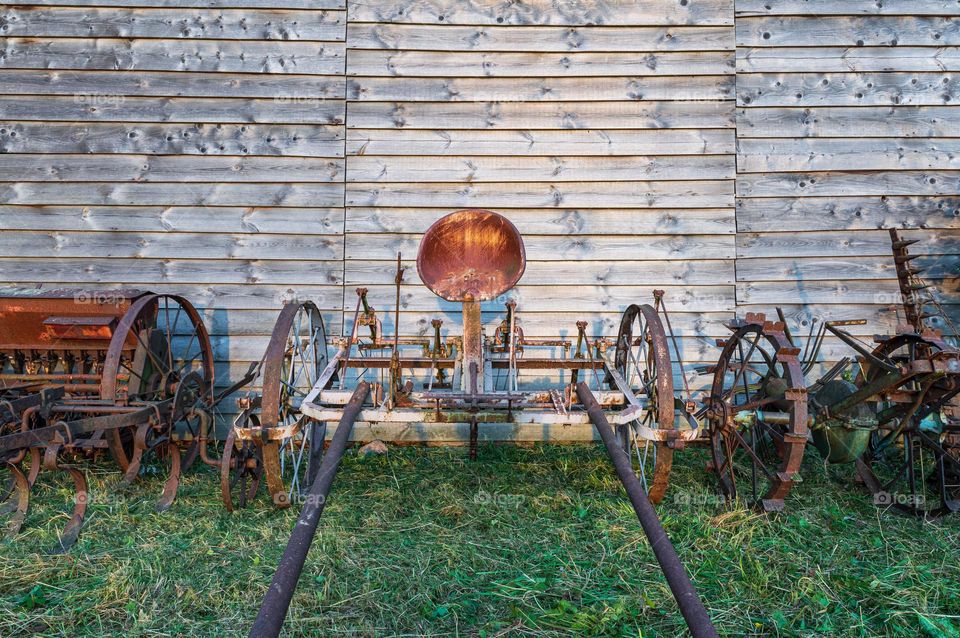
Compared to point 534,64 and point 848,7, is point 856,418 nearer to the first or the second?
point 848,7

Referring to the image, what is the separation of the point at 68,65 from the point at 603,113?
4819 mm

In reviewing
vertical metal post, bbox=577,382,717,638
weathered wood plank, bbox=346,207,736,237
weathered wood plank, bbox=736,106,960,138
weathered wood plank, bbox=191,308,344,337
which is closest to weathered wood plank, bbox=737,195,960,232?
weathered wood plank, bbox=346,207,736,237

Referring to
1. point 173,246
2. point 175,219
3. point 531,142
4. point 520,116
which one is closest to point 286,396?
point 173,246

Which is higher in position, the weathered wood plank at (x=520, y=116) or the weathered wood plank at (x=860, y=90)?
the weathered wood plank at (x=860, y=90)

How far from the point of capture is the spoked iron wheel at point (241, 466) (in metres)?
3.89

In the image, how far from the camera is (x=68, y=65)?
5.27m

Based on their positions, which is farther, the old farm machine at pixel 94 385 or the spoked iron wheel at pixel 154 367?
the spoked iron wheel at pixel 154 367

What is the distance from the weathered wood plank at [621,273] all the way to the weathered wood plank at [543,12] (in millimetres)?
2186

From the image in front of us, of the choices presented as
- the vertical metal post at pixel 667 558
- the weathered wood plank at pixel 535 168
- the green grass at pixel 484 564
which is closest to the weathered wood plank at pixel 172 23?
the weathered wood plank at pixel 535 168

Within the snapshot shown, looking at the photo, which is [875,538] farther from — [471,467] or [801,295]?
[471,467]

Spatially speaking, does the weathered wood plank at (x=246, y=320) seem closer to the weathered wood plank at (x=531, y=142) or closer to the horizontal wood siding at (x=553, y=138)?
the horizontal wood siding at (x=553, y=138)

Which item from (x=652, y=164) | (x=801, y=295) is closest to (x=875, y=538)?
(x=801, y=295)

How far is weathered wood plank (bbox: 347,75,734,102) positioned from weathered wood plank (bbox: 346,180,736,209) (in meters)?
0.78

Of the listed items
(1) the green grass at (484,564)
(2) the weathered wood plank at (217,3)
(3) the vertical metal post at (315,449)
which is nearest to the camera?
(1) the green grass at (484,564)
